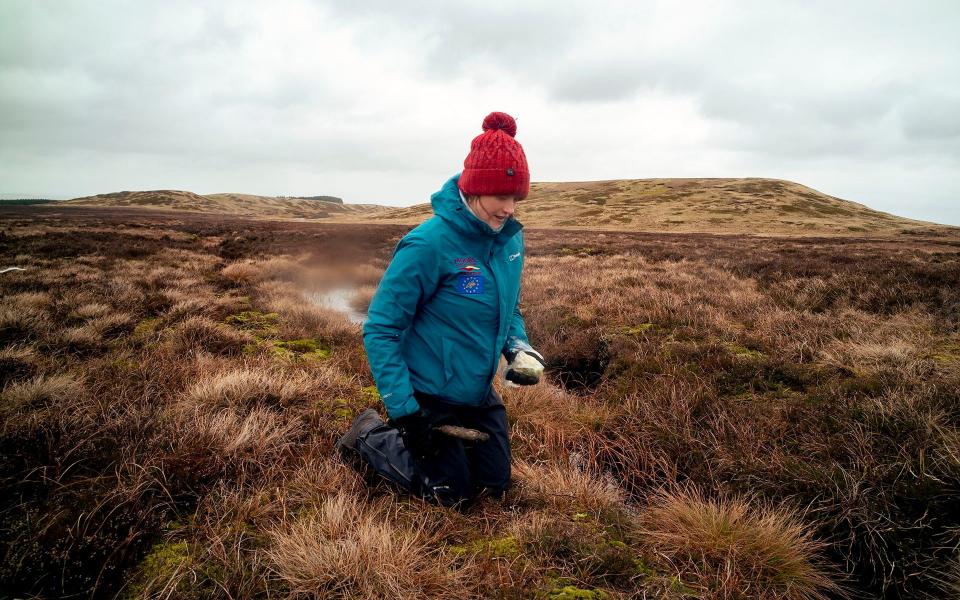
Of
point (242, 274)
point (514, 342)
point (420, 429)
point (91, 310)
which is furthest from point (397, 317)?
point (242, 274)

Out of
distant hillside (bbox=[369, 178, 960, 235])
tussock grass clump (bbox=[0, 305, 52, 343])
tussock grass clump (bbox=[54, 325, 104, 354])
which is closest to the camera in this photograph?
tussock grass clump (bbox=[54, 325, 104, 354])

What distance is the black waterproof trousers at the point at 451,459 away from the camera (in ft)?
8.65

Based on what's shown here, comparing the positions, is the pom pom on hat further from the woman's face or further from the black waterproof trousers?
the black waterproof trousers

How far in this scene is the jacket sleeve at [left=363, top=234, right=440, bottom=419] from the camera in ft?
7.52

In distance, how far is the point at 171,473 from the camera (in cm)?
242

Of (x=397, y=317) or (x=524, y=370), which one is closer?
(x=397, y=317)

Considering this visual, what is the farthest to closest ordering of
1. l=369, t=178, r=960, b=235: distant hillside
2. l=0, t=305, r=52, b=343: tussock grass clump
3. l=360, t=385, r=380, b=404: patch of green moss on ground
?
l=369, t=178, r=960, b=235: distant hillside < l=0, t=305, r=52, b=343: tussock grass clump < l=360, t=385, r=380, b=404: patch of green moss on ground

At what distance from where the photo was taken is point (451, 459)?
8.75ft

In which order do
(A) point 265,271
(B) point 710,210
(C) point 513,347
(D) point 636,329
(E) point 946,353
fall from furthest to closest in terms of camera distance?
(B) point 710,210 < (A) point 265,271 < (D) point 636,329 < (E) point 946,353 < (C) point 513,347

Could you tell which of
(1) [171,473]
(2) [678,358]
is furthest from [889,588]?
(1) [171,473]

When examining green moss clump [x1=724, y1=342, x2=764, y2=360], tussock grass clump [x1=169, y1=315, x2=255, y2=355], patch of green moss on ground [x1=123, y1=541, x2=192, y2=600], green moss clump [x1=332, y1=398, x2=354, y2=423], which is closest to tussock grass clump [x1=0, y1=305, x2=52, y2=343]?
tussock grass clump [x1=169, y1=315, x2=255, y2=355]

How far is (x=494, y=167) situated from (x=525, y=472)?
214 cm

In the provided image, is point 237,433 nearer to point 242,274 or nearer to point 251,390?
point 251,390

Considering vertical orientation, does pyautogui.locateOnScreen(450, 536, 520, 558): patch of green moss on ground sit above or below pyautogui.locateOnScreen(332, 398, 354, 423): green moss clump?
below
